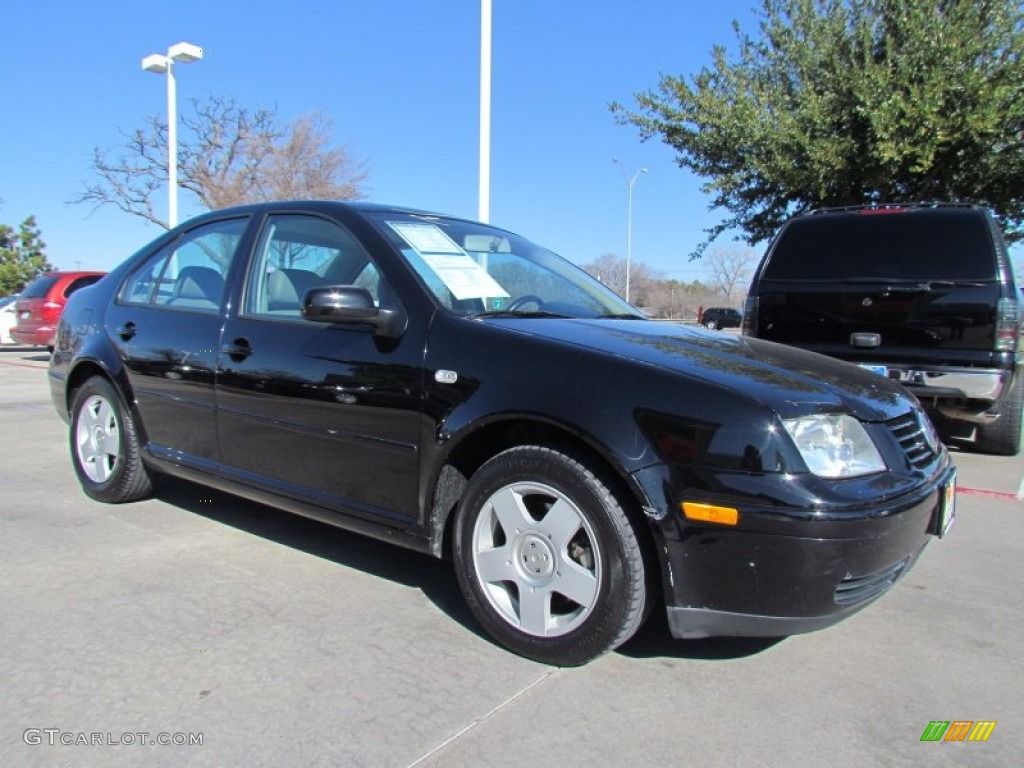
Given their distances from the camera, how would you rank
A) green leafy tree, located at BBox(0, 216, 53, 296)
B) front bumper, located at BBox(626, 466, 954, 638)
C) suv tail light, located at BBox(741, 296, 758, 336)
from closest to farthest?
front bumper, located at BBox(626, 466, 954, 638), suv tail light, located at BBox(741, 296, 758, 336), green leafy tree, located at BBox(0, 216, 53, 296)

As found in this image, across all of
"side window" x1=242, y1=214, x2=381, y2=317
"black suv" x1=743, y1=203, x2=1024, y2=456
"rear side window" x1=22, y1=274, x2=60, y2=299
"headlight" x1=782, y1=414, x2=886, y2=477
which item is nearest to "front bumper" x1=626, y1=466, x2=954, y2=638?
"headlight" x1=782, y1=414, x2=886, y2=477

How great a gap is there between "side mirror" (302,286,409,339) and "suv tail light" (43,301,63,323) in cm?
1268

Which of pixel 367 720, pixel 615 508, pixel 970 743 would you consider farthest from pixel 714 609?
pixel 367 720

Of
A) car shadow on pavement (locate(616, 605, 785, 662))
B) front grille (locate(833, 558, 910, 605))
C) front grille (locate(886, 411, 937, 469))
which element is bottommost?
car shadow on pavement (locate(616, 605, 785, 662))

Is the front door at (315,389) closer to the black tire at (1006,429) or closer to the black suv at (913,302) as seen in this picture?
the black suv at (913,302)

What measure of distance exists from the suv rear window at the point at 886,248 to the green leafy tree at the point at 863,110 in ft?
15.9

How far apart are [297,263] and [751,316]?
399 cm

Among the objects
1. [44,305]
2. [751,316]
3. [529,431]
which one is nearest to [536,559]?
[529,431]

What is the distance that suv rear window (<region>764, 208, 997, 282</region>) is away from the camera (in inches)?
224

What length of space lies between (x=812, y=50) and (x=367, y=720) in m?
12.1

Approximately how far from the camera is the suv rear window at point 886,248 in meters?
5.69

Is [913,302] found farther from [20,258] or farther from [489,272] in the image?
[20,258]

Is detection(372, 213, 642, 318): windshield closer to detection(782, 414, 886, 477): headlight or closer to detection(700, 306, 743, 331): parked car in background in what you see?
detection(782, 414, 886, 477): headlight

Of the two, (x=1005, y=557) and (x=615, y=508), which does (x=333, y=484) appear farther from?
(x=1005, y=557)
